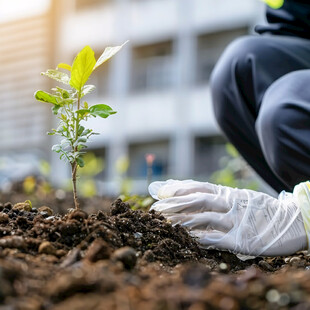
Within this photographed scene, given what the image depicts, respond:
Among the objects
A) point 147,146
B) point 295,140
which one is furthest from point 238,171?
point 147,146

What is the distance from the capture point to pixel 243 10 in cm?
1781

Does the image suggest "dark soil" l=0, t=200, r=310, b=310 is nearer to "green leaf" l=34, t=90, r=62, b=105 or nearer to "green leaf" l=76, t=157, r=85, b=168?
"green leaf" l=76, t=157, r=85, b=168

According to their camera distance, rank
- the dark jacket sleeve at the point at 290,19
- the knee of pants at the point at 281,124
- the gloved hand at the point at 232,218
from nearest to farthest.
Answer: the gloved hand at the point at 232,218 < the knee of pants at the point at 281,124 < the dark jacket sleeve at the point at 290,19

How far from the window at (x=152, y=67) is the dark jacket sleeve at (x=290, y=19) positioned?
53.2 ft

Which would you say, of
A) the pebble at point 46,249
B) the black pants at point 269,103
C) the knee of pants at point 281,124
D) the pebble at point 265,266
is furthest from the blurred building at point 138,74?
the pebble at point 46,249

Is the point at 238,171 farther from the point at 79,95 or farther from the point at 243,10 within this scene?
the point at 243,10

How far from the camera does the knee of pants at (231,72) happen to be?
2.86 metres

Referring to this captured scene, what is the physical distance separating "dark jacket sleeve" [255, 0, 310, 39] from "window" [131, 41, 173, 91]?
1620 centimetres

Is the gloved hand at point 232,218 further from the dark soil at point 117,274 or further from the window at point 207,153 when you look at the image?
the window at point 207,153

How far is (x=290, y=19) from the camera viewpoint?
294cm

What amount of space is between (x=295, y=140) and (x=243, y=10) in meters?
16.3

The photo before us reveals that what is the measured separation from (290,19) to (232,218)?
63.5 inches

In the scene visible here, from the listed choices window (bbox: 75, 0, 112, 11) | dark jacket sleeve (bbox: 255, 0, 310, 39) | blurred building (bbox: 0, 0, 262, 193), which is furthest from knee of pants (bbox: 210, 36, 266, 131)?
window (bbox: 75, 0, 112, 11)

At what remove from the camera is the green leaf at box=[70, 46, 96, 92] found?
1.47m
